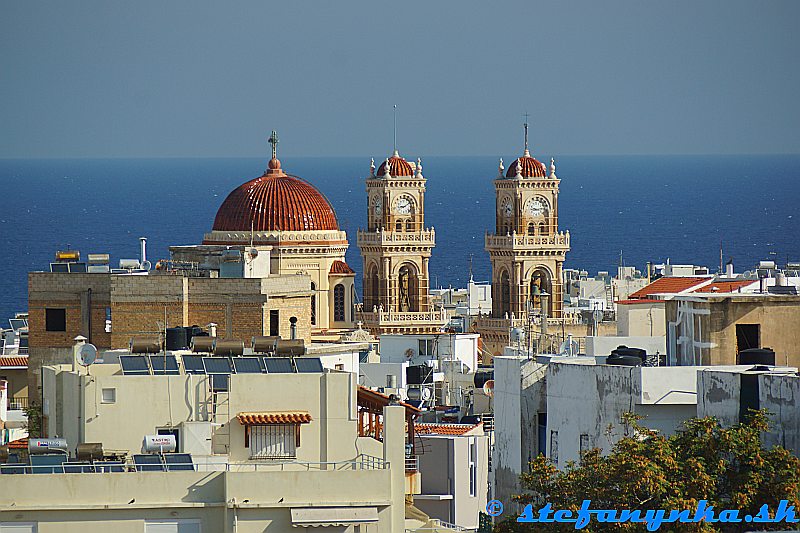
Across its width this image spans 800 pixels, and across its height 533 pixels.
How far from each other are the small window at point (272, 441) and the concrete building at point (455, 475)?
1255cm

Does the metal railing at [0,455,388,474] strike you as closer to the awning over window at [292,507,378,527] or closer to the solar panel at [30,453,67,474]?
the solar panel at [30,453,67,474]

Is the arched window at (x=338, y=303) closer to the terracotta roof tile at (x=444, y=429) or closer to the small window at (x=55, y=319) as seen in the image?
the small window at (x=55, y=319)

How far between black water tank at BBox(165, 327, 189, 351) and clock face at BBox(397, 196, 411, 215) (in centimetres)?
5031

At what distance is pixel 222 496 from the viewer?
24.0m

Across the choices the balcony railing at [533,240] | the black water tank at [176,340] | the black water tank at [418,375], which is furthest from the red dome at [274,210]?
the black water tank at [176,340]

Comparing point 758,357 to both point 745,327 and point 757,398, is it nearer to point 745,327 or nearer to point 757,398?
point 745,327

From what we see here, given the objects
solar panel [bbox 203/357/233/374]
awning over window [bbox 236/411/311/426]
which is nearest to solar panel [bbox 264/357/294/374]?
solar panel [bbox 203/357/233/374]

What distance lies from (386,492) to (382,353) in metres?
39.4

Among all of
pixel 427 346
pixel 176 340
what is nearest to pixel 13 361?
pixel 427 346

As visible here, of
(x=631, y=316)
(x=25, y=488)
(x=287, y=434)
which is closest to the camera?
(x=25, y=488)

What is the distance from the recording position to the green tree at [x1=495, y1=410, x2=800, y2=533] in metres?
24.2

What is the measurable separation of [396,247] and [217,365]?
58331mm

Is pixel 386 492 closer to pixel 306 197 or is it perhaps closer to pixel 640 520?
pixel 640 520

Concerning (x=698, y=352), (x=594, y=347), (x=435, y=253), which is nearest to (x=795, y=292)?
(x=698, y=352)
